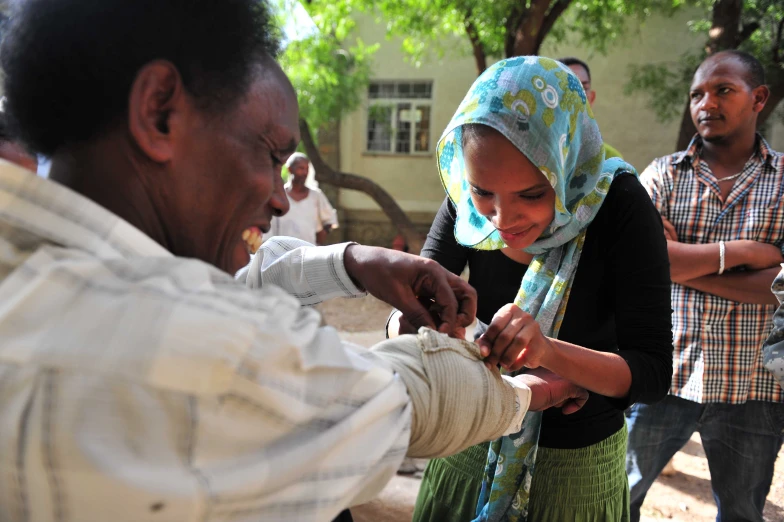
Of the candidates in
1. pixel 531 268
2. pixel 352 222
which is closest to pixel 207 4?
pixel 531 268

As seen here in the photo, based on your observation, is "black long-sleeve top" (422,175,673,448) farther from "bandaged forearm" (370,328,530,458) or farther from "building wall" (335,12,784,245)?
"building wall" (335,12,784,245)

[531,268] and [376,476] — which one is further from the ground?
[531,268]

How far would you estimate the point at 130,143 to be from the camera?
3.12 feet

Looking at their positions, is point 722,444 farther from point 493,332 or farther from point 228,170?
point 228,170

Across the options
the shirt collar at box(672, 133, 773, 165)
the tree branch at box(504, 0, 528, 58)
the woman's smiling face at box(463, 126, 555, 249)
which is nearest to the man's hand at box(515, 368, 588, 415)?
the woman's smiling face at box(463, 126, 555, 249)

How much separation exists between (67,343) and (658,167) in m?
2.96

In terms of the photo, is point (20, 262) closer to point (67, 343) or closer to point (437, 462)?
point (67, 343)

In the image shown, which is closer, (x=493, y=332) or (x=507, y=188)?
(x=493, y=332)

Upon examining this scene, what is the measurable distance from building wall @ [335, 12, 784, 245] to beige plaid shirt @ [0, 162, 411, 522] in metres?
11.3

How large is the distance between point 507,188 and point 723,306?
164cm

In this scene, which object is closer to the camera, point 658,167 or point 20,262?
point 20,262

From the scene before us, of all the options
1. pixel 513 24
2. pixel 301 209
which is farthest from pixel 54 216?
pixel 513 24

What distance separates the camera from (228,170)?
3.32 feet

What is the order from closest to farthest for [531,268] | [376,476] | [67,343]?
[67,343] → [376,476] → [531,268]
